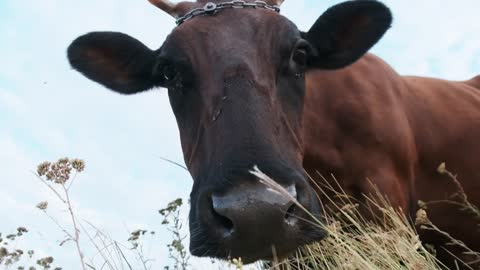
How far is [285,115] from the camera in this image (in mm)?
4777

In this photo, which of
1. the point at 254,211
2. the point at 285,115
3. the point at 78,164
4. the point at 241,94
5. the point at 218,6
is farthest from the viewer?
the point at 78,164

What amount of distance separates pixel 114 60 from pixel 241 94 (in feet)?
7.15

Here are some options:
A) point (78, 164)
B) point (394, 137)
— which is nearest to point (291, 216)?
point (78, 164)

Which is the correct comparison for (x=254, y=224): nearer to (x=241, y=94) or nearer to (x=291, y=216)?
(x=291, y=216)

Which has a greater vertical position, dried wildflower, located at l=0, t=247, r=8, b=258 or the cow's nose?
the cow's nose

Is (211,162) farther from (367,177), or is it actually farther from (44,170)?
(367,177)

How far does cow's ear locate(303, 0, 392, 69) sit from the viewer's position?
598 centimetres

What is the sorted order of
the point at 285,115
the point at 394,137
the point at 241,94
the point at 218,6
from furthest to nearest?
the point at 394,137 → the point at 218,6 → the point at 285,115 → the point at 241,94

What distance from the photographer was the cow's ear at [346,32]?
5980 millimetres

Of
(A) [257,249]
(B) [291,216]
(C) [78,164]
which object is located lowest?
(C) [78,164]

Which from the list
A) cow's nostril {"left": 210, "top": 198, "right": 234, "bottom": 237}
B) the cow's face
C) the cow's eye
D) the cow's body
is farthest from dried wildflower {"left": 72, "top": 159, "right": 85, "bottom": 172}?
the cow's body

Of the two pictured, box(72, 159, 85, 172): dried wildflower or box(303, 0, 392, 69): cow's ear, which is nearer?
box(72, 159, 85, 172): dried wildflower

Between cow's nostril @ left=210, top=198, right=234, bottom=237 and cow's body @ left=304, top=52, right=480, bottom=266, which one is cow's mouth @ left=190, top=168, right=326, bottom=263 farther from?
cow's body @ left=304, top=52, right=480, bottom=266

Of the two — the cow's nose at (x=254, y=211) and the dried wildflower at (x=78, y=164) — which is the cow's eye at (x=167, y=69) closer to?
the dried wildflower at (x=78, y=164)
